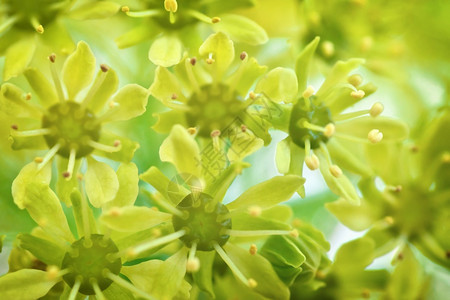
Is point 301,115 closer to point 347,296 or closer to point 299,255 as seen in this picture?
point 299,255

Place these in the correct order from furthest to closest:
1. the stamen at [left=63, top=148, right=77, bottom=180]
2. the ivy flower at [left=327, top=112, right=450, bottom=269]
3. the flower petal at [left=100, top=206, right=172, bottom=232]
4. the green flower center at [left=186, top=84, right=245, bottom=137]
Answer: the ivy flower at [left=327, top=112, right=450, bottom=269], the green flower center at [left=186, top=84, right=245, bottom=137], the stamen at [left=63, top=148, right=77, bottom=180], the flower petal at [left=100, top=206, right=172, bottom=232]

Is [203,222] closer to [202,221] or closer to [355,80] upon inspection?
[202,221]

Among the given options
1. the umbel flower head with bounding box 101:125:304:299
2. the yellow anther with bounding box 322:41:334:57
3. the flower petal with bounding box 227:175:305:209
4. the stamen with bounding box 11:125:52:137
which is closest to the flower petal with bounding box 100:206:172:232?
the umbel flower head with bounding box 101:125:304:299

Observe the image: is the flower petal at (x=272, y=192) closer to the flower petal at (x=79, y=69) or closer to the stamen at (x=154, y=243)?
the stamen at (x=154, y=243)

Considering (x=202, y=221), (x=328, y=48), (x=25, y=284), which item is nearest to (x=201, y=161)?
(x=202, y=221)

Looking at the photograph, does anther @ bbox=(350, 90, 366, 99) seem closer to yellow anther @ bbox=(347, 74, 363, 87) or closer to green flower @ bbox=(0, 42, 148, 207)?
yellow anther @ bbox=(347, 74, 363, 87)

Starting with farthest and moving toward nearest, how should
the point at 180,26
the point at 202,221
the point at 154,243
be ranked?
the point at 180,26 < the point at 202,221 < the point at 154,243
